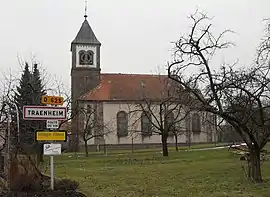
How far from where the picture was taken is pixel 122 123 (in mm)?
72938

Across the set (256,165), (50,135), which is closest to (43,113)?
(50,135)

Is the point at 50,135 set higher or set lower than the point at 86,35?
lower

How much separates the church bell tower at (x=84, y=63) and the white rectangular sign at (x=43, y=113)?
60.3 m

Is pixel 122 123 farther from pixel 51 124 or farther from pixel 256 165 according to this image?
pixel 51 124

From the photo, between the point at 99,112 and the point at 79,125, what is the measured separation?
36.6 feet

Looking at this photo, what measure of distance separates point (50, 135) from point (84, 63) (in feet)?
206

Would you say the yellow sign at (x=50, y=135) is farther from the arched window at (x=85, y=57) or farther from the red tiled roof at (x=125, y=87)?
the arched window at (x=85, y=57)

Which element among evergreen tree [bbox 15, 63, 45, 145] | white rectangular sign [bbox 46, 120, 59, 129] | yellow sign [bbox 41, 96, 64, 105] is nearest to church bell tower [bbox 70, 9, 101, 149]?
evergreen tree [bbox 15, 63, 45, 145]

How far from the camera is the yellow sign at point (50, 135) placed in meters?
13.1

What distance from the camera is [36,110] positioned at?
13.1 meters

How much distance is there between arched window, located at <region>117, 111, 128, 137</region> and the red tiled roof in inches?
102

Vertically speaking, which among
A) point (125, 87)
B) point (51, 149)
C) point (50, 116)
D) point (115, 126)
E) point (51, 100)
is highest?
point (125, 87)

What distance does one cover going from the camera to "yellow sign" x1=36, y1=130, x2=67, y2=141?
13.1 m

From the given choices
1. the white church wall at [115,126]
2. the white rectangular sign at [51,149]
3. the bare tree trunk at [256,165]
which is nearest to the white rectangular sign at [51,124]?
the white rectangular sign at [51,149]
